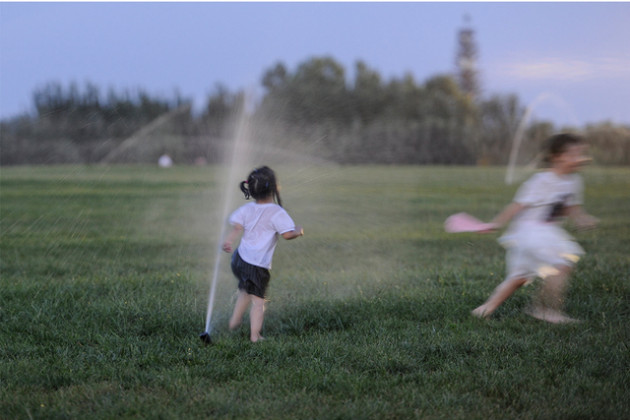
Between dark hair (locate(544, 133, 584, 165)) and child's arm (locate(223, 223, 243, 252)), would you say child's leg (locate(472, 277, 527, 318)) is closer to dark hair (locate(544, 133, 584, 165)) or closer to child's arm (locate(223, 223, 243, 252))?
dark hair (locate(544, 133, 584, 165))

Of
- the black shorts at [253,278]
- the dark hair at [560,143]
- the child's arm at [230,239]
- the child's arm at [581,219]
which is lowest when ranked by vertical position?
the black shorts at [253,278]

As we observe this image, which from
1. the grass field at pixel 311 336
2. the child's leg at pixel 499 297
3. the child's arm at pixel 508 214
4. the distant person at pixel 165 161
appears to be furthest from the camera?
the distant person at pixel 165 161

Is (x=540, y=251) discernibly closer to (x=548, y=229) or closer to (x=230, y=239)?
(x=548, y=229)

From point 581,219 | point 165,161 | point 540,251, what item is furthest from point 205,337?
point 165,161

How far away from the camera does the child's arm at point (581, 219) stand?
14.3 ft

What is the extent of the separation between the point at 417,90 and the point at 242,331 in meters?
25.3

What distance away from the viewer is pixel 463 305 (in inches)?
183

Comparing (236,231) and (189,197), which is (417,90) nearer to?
(189,197)

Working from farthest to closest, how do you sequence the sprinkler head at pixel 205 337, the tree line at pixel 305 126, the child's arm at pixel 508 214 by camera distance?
the tree line at pixel 305 126 < the child's arm at pixel 508 214 < the sprinkler head at pixel 205 337

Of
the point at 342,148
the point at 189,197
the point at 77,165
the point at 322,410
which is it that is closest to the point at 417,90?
the point at 342,148

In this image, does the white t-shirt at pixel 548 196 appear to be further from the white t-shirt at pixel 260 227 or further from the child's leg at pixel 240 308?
the child's leg at pixel 240 308

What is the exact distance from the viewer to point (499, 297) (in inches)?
A: 175

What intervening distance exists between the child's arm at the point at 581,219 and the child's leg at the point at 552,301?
0.30 m

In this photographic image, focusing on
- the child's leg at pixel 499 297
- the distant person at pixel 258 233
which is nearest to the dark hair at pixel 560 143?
the child's leg at pixel 499 297
